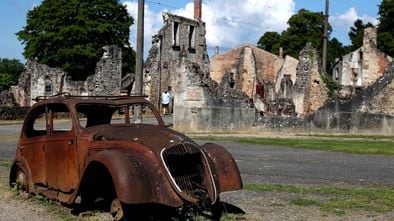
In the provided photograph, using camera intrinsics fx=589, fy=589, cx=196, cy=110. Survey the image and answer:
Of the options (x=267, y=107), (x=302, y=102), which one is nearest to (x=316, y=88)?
(x=302, y=102)

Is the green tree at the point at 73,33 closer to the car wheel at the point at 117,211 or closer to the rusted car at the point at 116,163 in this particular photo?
the rusted car at the point at 116,163

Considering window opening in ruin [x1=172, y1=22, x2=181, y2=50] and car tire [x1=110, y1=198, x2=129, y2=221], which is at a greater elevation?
window opening in ruin [x1=172, y1=22, x2=181, y2=50]

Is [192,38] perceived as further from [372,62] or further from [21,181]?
[21,181]

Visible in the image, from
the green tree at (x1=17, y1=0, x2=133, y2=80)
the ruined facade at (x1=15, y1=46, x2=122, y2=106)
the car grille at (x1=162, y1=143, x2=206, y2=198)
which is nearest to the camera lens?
the car grille at (x1=162, y1=143, x2=206, y2=198)

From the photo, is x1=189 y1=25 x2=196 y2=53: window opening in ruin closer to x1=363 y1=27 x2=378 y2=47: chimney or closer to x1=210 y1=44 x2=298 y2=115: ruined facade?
x1=210 y1=44 x2=298 y2=115: ruined facade

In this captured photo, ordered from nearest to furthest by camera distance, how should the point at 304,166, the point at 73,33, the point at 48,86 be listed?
the point at 304,166 < the point at 48,86 < the point at 73,33

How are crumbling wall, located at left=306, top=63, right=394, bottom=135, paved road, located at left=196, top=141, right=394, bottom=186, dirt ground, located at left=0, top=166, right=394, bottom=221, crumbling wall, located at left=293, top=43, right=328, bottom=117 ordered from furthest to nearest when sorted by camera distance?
crumbling wall, located at left=293, top=43, right=328, bottom=117
crumbling wall, located at left=306, top=63, right=394, bottom=135
paved road, located at left=196, top=141, right=394, bottom=186
dirt ground, located at left=0, top=166, right=394, bottom=221

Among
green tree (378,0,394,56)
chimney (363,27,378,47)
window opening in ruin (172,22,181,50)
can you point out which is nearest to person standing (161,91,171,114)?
window opening in ruin (172,22,181,50)

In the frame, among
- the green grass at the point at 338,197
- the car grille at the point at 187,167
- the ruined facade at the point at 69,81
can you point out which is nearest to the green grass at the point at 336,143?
the green grass at the point at 338,197

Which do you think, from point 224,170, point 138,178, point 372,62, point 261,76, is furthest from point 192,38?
point 138,178

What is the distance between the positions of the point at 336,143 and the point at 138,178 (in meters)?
16.7

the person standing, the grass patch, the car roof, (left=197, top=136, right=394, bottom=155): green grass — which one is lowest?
the grass patch

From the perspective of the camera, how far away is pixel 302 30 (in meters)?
85.8

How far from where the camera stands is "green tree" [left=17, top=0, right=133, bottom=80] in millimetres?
58875
